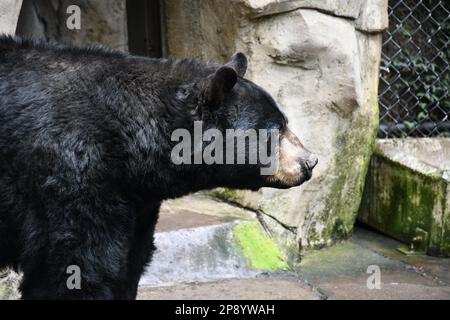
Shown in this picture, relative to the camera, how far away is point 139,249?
4.51 metres

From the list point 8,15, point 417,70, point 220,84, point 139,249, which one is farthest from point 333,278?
point 417,70

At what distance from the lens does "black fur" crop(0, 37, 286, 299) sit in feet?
13.1

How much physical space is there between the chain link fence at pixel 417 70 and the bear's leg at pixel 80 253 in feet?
16.0

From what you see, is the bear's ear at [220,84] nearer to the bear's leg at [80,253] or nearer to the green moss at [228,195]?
the bear's leg at [80,253]

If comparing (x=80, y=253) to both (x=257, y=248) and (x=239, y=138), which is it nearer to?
(x=239, y=138)

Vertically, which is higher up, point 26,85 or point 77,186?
point 26,85

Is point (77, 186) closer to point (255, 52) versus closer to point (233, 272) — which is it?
point (233, 272)

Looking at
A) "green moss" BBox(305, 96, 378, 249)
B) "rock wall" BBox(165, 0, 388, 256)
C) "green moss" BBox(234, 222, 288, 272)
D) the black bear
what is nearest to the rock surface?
the black bear

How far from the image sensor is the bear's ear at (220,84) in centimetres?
413

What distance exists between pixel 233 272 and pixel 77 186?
2348mm

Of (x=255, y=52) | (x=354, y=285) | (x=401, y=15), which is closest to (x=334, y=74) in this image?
(x=255, y=52)

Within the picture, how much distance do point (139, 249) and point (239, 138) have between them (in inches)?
30.9
